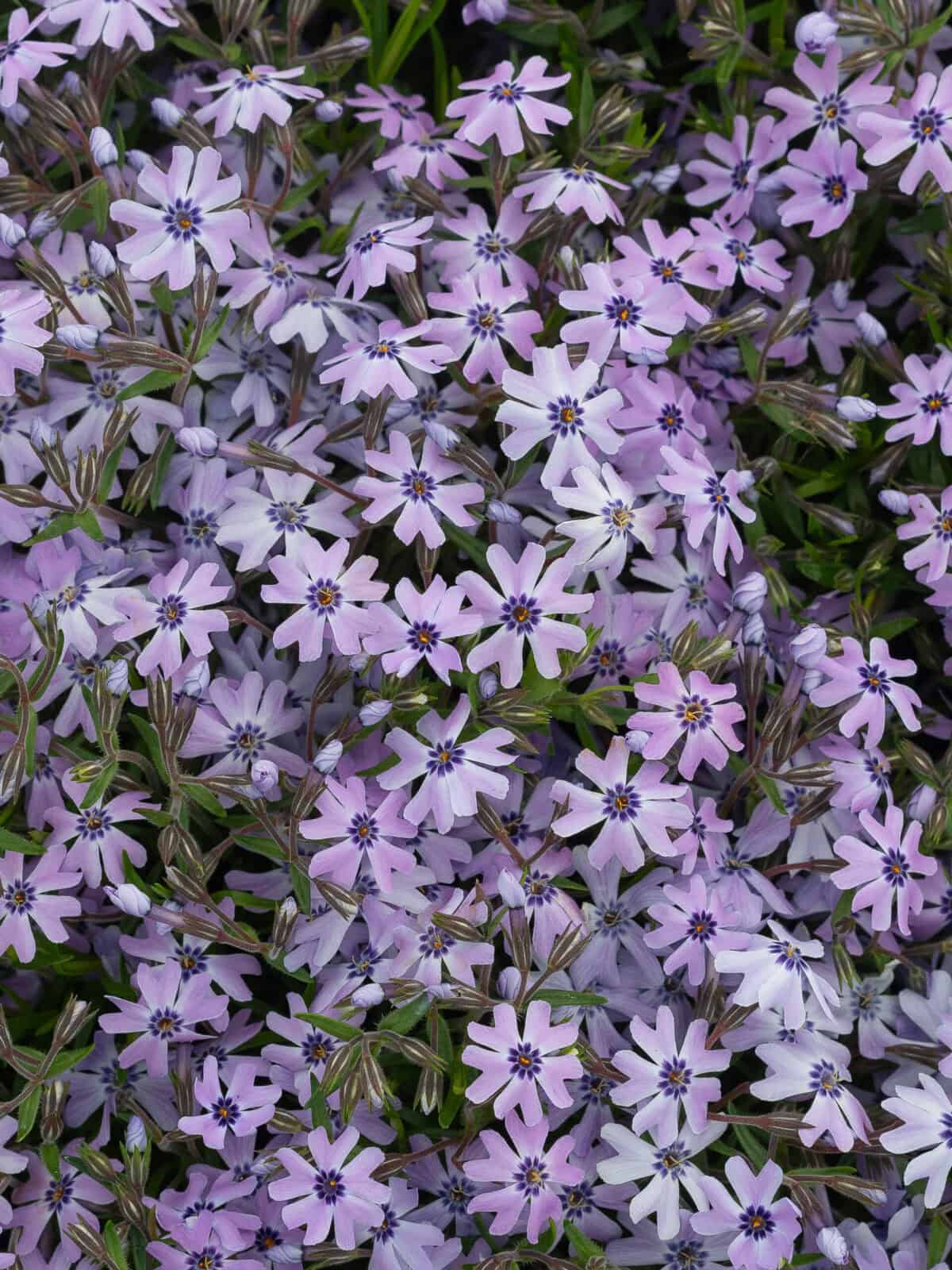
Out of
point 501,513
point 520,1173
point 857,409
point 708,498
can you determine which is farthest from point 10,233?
point 520,1173

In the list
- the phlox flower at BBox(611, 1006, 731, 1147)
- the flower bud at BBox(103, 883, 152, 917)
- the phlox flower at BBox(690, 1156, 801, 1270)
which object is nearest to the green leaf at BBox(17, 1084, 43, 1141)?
the flower bud at BBox(103, 883, 152, 917)

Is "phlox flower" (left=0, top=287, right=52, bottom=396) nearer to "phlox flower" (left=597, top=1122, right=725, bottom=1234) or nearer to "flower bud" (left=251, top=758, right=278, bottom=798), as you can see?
"flower bud" (left=251, top=758, right=278, bottom=798)

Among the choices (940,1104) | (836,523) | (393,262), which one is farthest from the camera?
(836,523)

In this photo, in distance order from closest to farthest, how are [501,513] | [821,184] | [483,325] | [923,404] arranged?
[501,513], [483,325], [923,404], [821,184]

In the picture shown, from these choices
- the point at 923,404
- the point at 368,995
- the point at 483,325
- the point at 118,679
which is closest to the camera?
the point at 368,995

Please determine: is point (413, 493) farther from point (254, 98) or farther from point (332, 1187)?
point (332, 1187)

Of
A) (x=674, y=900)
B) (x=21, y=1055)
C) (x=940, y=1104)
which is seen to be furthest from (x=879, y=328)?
(x=21, y=1055)

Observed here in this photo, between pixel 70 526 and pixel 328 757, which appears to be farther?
pixel 70 526

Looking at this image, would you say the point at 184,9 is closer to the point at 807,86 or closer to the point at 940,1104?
the point at 807,86
